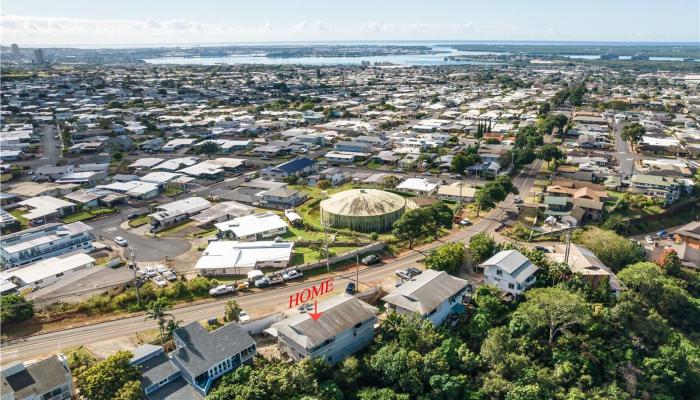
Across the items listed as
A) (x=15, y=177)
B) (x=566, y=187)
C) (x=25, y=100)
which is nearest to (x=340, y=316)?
(x=566, y=187)

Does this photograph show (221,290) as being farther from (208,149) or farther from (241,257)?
(208,149)

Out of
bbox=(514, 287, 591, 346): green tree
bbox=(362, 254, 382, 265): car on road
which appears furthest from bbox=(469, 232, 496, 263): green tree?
bbox=(362, 254, 382, 265): car on road

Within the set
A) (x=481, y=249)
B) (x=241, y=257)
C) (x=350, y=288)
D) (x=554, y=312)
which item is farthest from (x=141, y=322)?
(x=554, y=312)

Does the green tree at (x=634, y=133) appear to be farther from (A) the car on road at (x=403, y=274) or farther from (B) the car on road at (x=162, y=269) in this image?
(B) the car on road at (x=162, y=269)

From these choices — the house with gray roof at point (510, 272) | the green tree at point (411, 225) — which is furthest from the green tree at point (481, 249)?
the green tree at point (411, 225)

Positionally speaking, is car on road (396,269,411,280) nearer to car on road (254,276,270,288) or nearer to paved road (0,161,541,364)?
paved road (0,161,541,364)

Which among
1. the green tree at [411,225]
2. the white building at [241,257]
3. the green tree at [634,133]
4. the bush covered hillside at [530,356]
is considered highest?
the green tree at [634,133]
